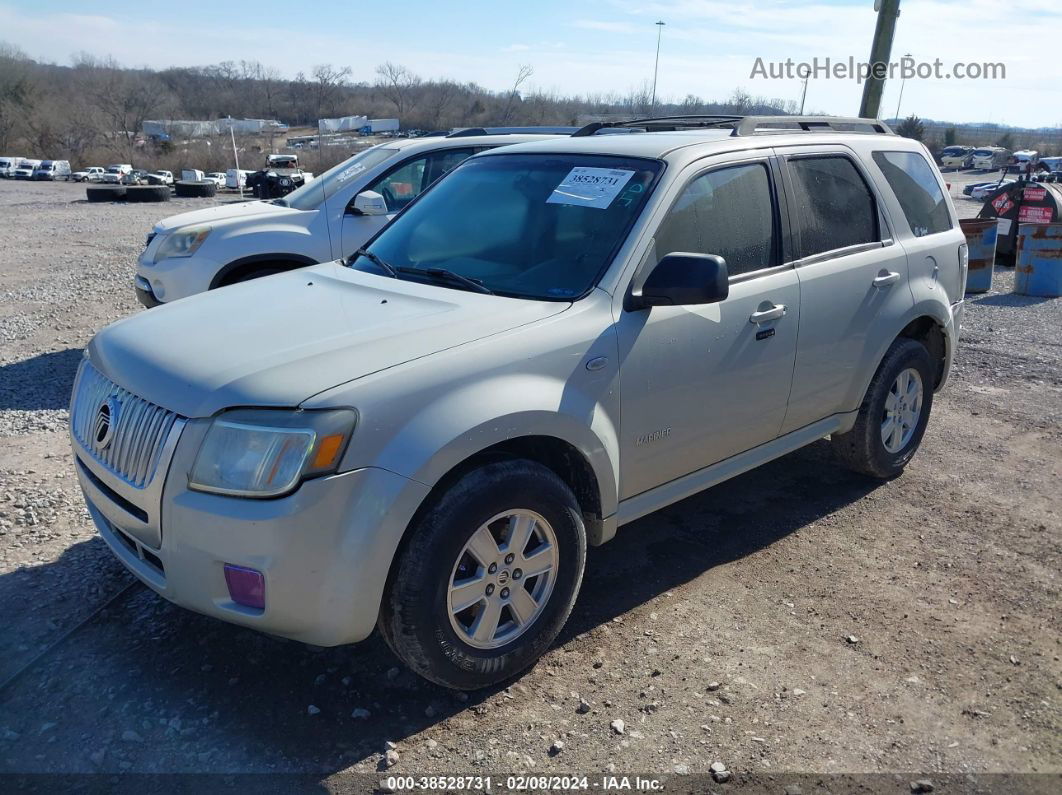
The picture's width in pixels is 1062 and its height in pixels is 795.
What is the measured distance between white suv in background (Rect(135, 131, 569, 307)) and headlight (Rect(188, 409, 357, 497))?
4234 mm

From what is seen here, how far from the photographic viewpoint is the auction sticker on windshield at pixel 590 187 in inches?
143

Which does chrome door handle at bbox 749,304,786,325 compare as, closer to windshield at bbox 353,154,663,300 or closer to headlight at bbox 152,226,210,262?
windshield at bbox 353,154,663,300

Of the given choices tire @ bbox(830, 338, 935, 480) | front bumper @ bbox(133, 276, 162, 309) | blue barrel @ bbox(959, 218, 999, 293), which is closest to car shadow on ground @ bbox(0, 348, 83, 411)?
front bumper @ bbox(133, 276, 162, 309)

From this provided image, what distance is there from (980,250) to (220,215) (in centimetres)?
989

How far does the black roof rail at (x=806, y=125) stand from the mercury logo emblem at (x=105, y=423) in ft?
10.0

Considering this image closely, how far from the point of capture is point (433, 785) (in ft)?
8.76

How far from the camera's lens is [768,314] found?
3.85m

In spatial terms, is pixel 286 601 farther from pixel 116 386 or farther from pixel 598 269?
pixel 598 269

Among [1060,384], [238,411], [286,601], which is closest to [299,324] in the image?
[238,411]

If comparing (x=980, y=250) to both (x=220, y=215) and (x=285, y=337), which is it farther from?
(x=285, y=337)

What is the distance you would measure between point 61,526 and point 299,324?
2.06 meters

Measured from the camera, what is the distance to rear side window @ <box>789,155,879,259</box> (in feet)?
13.8

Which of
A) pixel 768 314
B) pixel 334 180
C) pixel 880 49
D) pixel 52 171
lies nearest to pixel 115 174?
pixel 52 171

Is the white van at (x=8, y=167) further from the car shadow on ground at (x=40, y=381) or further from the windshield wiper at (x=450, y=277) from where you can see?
the windshield wiper at (x=450, y=277)
